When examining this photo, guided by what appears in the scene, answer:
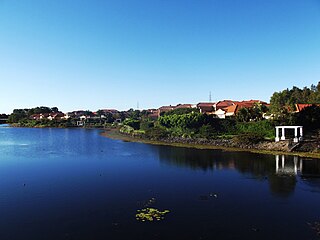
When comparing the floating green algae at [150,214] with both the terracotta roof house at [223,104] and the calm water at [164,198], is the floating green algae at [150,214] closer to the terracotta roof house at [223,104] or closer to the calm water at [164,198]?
the calm water at [164,198]

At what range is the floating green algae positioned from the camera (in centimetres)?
1640

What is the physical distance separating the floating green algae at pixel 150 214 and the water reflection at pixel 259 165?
403 inches

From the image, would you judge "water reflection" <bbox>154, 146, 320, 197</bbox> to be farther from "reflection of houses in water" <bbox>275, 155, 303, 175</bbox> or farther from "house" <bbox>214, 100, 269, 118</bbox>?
"house" <bbox>214, 100, 269, 118</bbox>

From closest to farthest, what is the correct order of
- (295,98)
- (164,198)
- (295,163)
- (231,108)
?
(164,198)
(295,163)
(231,108)
(295,98)

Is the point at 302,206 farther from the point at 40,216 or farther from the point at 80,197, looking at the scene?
the point at 40,216

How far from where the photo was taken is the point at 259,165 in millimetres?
32344

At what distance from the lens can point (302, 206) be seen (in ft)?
61.2

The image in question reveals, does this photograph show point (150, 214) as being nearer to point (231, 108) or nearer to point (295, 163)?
point (295, 163)

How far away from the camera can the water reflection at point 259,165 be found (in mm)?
25184

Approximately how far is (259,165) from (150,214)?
19844 mm

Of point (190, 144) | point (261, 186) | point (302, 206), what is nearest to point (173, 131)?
point (190, 144)

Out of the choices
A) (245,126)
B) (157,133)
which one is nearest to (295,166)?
(245,126)

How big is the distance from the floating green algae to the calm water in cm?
47

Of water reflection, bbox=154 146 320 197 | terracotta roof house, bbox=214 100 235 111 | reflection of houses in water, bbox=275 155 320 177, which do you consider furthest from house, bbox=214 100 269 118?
reflection of houses in water, bbox=275 155 320 177
